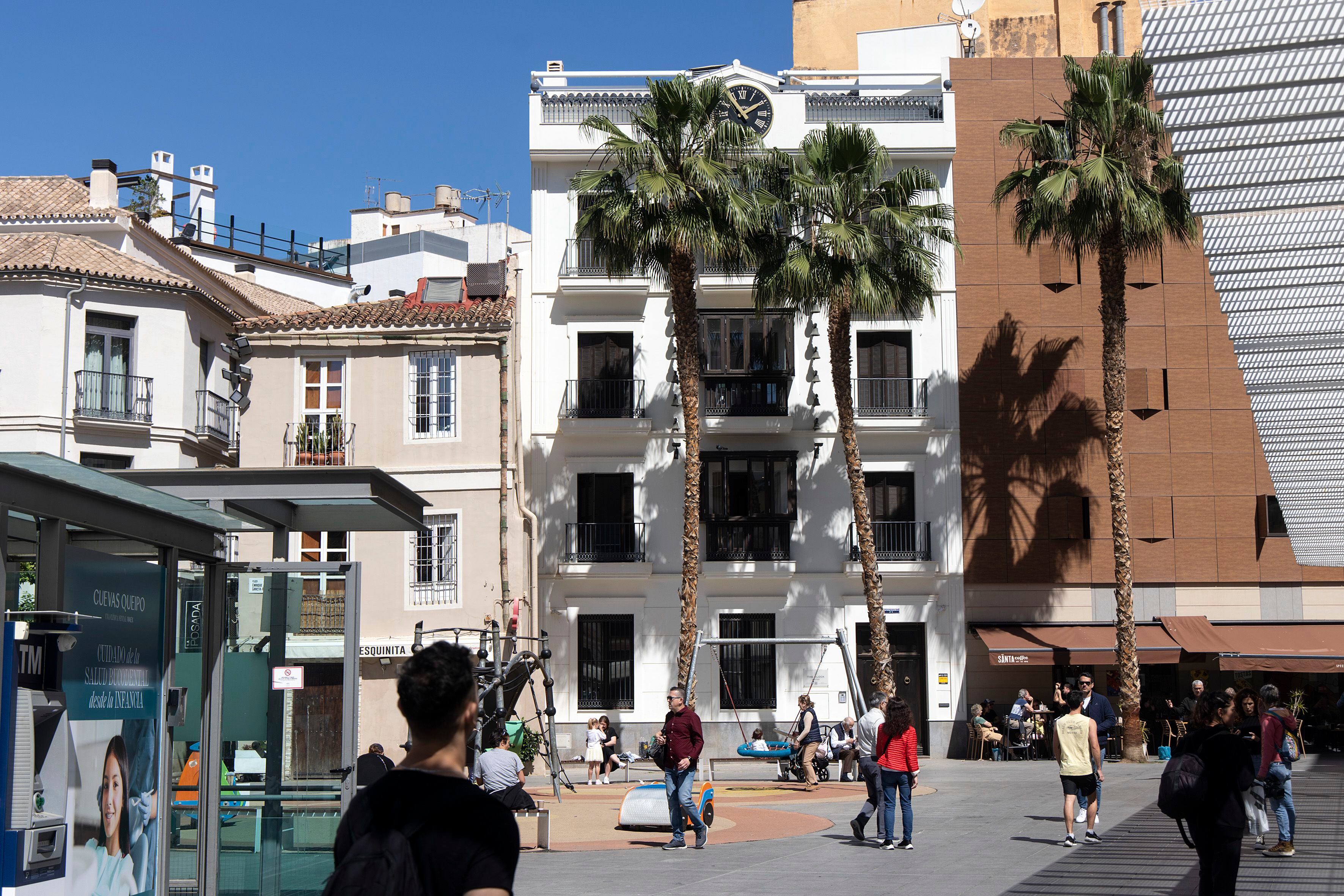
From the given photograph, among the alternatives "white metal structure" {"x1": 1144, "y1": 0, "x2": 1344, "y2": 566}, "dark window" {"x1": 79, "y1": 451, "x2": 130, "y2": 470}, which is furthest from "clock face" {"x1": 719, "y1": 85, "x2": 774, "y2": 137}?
"white metal structure" {"x1": 1144, "y1": 0, "x2": 1344, "y2": 566}

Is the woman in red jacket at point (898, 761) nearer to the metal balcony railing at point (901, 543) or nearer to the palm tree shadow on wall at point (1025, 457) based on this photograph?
the metal balcony railing at point (901, 543)

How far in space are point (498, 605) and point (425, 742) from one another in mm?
27282

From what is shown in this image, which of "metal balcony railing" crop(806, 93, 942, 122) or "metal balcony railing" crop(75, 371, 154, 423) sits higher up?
"metal balcony railing" crop(806, 93, 942, 122)

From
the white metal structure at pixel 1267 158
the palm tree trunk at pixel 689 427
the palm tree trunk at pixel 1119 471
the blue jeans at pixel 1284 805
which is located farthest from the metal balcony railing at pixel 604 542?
the white metal structure at pixel 1267 158

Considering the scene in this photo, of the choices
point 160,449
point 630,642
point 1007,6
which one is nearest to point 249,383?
point 160,449

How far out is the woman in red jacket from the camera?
15.2 metres

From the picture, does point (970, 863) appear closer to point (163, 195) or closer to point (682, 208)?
point (682, 208)

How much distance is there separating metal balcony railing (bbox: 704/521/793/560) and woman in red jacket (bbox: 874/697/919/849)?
18061 mm

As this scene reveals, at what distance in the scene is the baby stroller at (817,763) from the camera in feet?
86.7

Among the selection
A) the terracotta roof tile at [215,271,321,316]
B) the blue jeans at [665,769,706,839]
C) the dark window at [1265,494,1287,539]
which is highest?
the terracotta roof tile at [215,271,321,316]

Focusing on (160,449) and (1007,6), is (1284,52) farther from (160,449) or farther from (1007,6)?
(1007,6)

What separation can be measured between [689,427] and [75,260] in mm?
16414

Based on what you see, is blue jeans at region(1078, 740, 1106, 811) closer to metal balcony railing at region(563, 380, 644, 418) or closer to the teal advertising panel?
the teal advertising panel

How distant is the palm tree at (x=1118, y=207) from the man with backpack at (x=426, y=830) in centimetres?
2834
